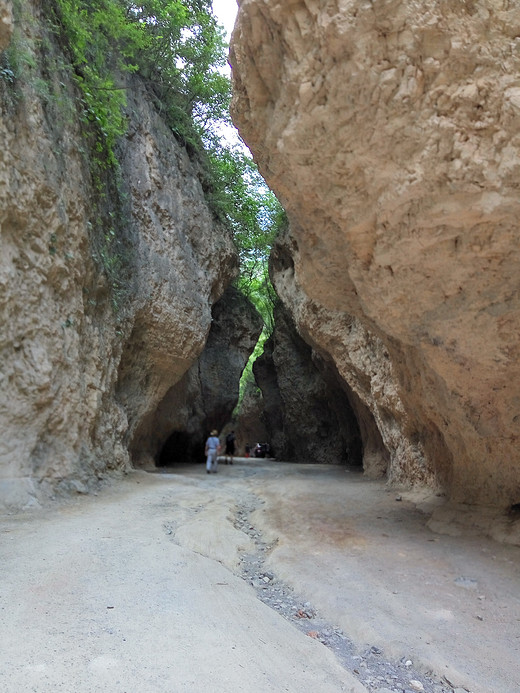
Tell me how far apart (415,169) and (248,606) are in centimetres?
376

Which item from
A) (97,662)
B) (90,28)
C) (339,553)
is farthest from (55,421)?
(90,28)

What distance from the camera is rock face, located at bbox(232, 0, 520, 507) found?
12.5 feet

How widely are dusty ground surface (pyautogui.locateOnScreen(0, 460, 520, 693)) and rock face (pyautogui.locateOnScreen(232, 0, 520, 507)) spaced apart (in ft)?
6.32

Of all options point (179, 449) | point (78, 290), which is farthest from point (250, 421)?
point (78, 290)

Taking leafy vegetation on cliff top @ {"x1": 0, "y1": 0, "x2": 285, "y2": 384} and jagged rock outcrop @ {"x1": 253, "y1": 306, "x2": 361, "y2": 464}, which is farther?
jagged rock outcrop @ {"x1": 253, "y1": 306, "x2": 361, "y2": 464}

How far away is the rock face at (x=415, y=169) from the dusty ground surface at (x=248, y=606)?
6.32 feet

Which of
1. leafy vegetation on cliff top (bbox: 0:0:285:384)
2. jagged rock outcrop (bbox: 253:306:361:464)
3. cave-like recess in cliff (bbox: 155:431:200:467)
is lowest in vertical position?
cave-like recess in cliff (bbox: 155:431:200:467)

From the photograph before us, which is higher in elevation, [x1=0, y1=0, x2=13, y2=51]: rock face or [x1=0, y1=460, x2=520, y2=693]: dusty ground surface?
[x1=0, y1=0, x2=13, y2=51]: rock face

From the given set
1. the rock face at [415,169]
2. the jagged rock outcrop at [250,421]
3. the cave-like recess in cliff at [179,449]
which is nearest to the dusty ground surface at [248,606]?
the rock face at [415,169]

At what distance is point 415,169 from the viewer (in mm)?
4098

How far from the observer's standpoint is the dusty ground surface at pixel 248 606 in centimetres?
231

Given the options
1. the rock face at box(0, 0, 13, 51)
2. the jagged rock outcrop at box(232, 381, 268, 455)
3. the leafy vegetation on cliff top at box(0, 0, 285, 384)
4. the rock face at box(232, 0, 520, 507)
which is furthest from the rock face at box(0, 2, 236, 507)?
the jagged rock outcrop at box(232, 381, 268, 455)

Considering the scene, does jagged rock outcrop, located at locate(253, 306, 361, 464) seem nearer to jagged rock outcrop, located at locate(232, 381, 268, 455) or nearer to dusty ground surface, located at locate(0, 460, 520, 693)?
jagged rock outcrop, located at locate(232, 381, 268, 455)

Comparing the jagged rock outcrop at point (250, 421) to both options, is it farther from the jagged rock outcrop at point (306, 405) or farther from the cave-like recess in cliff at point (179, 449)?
the cave-like recess in cliff at point (179, 449)
